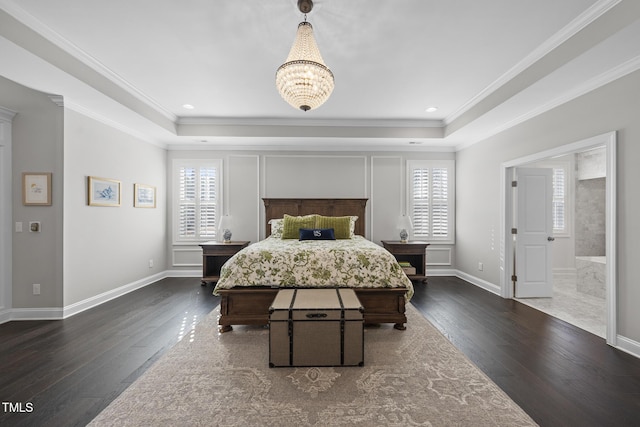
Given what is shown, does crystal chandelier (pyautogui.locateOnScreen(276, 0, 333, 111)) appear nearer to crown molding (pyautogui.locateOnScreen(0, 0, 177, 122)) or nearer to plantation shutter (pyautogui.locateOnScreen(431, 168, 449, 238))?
crown molding (pyautogui.locateOnScreen(0, 0, 177, 122))

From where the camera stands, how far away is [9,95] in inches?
128

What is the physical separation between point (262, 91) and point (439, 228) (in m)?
4.20

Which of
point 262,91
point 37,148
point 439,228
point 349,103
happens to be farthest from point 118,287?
point 439,228

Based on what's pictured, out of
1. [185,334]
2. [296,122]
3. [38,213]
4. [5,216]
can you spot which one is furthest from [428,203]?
[5,216]

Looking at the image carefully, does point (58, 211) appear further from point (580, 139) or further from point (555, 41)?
point (580, 139)

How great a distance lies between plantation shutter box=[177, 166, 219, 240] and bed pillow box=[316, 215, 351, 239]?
86.4 inches

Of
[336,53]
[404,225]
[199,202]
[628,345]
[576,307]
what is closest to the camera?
[628,345]

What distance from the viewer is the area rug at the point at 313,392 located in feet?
5.78

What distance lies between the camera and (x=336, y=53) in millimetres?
2939

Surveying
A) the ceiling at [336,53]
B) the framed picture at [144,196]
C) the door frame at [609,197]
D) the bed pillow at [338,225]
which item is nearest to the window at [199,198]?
the framed picture at [144,196]

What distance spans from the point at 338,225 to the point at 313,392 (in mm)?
3047

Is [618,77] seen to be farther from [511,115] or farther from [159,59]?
[159,59]

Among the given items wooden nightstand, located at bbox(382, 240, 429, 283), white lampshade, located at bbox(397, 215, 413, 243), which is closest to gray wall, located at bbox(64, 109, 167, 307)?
wooden nightstand, located at bbox(382, 240, 429, 283)

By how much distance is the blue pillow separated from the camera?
14.9 ft
